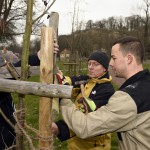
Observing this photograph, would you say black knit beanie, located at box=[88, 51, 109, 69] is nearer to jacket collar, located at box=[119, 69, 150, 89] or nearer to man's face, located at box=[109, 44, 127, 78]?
man's face, located at box=[109, 44, 127, 78]

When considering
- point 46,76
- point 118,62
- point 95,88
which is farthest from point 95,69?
point 46,76

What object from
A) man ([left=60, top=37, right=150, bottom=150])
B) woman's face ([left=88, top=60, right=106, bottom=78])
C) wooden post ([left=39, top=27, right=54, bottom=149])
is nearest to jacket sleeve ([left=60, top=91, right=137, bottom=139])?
man ([left=60, top=37, right=150, bottom=150])

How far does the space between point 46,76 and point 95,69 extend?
1275mm

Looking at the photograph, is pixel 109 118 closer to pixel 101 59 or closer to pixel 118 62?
pixel 118 62

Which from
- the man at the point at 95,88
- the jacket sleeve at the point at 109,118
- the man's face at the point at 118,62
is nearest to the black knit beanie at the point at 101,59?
the man at the point at 95,88

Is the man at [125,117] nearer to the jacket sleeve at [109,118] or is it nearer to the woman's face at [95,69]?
the jacket sleeve at [109,118]

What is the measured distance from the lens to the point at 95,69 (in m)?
3.48

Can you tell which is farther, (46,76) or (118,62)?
(118,62)

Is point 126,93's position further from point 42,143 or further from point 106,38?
point 106,38

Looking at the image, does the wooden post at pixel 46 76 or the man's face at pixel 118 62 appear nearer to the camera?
the wooden post at pixel 46 76

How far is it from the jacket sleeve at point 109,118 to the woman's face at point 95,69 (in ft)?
3.79

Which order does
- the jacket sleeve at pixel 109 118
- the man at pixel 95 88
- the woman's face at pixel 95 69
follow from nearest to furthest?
the jacket sleeve at pixel 109 118, the man at pixel 95 88, the woman's face at pixel 95 69

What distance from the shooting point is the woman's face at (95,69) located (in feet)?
11.3

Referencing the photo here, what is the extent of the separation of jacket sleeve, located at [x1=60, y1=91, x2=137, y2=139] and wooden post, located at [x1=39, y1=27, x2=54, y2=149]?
0.61 feet
